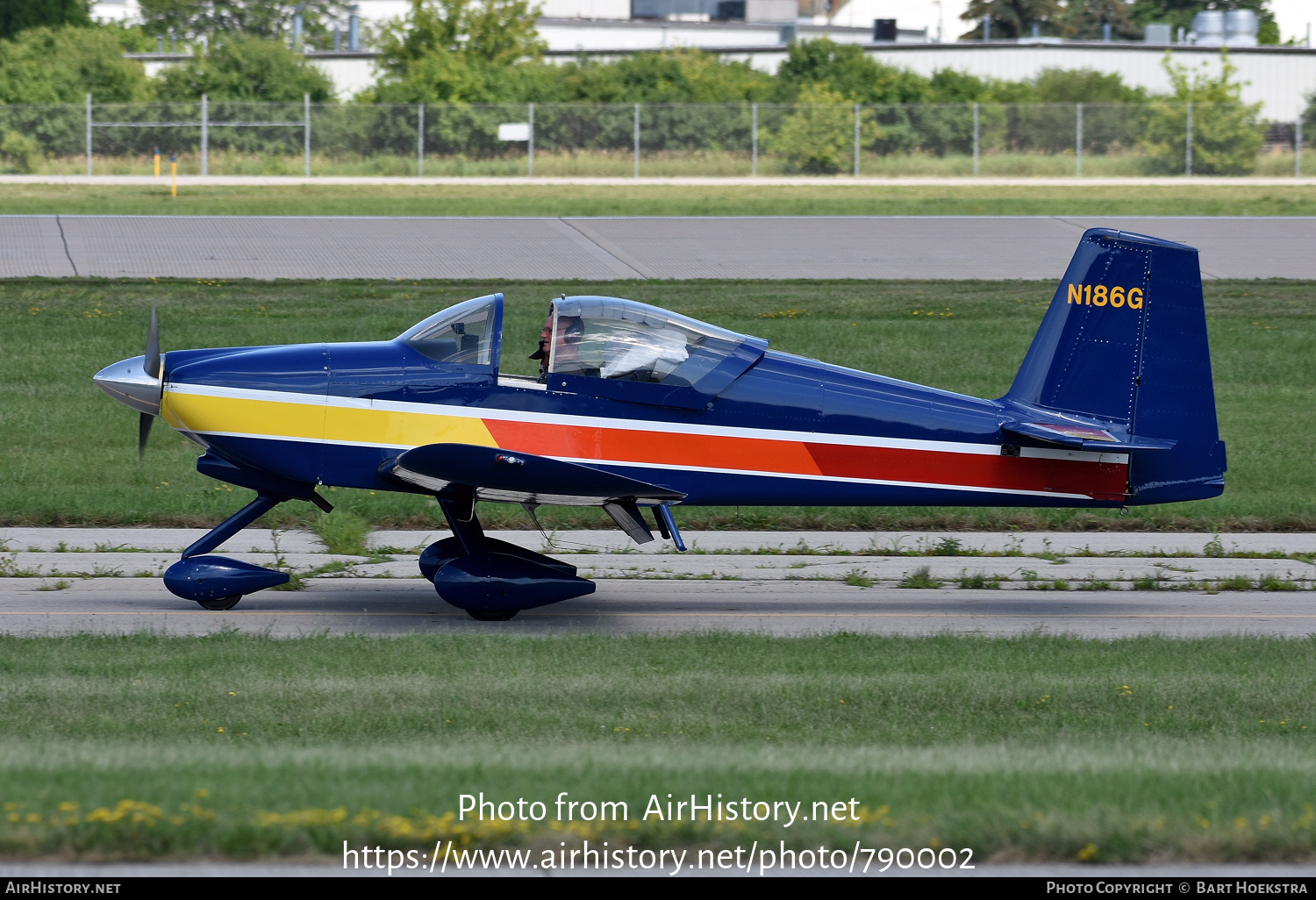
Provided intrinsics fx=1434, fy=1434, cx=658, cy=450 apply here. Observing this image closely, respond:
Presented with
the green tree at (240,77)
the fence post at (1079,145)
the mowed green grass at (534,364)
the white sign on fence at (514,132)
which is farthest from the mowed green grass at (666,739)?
the green tree at (240,77)

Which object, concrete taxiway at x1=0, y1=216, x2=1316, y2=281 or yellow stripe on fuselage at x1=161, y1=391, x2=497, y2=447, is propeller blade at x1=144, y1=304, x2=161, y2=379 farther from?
concrete taxiway at x1=0, y1=216, x2=1316, y2=281

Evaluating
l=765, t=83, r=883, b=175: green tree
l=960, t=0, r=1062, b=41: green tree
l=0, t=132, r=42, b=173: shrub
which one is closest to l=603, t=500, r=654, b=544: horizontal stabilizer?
l=765, t=83, r=883, b=175: green tree

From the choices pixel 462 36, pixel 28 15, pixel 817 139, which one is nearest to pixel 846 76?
pixel 817 139

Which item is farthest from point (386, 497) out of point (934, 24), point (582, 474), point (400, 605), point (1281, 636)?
point (934, 24)

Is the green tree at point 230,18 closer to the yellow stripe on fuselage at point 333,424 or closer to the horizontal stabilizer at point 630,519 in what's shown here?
the yellow stripe on fuselage at point 333,424

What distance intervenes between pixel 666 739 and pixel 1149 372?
490 cm

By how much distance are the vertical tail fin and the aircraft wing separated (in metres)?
2.78

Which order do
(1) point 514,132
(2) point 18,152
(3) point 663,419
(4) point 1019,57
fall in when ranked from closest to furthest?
(3) point 663,419 → (2) point 18,152 → (1) point 514,132 → (4) point 1019,57

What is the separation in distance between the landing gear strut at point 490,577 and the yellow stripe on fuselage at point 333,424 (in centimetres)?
45

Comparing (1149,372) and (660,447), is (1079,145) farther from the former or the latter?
(660,447)

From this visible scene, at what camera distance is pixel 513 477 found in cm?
970

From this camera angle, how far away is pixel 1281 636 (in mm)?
9859

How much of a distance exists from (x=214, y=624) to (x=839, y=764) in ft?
17.0

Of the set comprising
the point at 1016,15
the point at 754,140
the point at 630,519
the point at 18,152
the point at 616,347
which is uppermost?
the point at 1016,15
